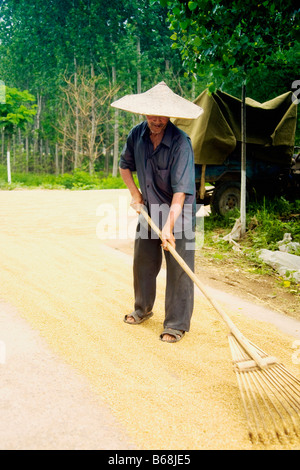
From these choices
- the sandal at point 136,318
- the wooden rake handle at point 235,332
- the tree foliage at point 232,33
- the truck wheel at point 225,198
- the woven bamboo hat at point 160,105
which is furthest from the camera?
the truck wheel at point 225,198

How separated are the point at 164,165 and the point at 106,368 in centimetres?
155

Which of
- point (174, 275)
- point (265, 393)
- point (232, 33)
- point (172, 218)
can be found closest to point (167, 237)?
point (172, 218)

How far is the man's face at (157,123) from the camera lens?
3.48 m

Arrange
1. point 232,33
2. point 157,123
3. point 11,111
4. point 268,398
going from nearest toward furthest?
point 268,398
point 157,123
point 232,33
point 11,111

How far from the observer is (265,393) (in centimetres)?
260

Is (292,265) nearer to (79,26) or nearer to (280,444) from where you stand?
(280,444)

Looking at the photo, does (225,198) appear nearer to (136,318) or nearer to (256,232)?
(256,232)

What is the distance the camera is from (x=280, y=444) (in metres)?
2.31

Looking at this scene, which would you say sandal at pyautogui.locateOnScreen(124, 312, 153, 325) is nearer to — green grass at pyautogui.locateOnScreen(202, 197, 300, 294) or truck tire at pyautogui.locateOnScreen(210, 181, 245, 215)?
green grass at pyautogui.locateOnScreen(202, 197, 300, 294)

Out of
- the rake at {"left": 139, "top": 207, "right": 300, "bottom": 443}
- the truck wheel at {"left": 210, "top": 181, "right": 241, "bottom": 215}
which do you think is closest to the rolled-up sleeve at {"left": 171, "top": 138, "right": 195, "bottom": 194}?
the rake at {"left": 139, "top": 207, "right": 300, "bottom": 443}

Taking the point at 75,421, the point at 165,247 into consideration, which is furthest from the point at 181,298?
the point at 75,421

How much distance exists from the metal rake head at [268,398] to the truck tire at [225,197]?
20.2 feet

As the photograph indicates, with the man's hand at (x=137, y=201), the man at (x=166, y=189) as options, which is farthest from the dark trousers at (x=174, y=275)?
the man's hand at (x=137, y=201)

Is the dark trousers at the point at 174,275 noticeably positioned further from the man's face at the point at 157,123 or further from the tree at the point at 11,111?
the tree at the point at 11,111
